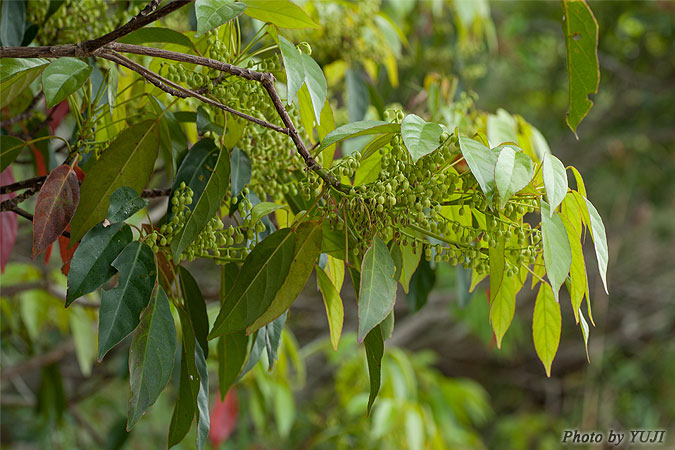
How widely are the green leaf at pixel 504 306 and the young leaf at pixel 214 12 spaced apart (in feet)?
0.94

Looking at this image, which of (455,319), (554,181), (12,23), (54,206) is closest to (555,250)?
(554,181)

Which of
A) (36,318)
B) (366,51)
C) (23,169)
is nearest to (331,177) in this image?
(366,51)

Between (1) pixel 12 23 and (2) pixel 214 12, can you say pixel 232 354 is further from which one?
(1) pixel 12 23

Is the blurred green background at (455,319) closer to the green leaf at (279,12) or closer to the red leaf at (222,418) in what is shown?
the red leaf at (222,418)

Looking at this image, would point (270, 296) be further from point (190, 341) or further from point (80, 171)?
point (80, 171)

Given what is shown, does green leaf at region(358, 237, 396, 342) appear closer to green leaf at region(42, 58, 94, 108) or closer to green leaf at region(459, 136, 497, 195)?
green leaf at region(459, 136, 497, 195)

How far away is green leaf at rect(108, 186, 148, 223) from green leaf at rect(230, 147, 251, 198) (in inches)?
3.0

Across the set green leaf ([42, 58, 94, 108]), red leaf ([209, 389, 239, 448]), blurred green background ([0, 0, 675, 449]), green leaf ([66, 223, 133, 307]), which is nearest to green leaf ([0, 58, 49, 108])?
green leaf ([42, 58, 94, 108])

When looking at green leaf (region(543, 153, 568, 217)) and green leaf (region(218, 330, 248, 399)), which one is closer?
green leaf (region(543, 153, 568, 217))

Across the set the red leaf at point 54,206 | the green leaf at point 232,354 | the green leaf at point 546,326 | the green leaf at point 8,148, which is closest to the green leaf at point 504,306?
the green leaf at point 546,326

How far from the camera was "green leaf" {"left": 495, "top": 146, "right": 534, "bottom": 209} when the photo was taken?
382 millimetres

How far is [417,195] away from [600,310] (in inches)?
133

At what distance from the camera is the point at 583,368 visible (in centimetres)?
390

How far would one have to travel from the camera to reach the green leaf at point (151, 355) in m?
0.43
